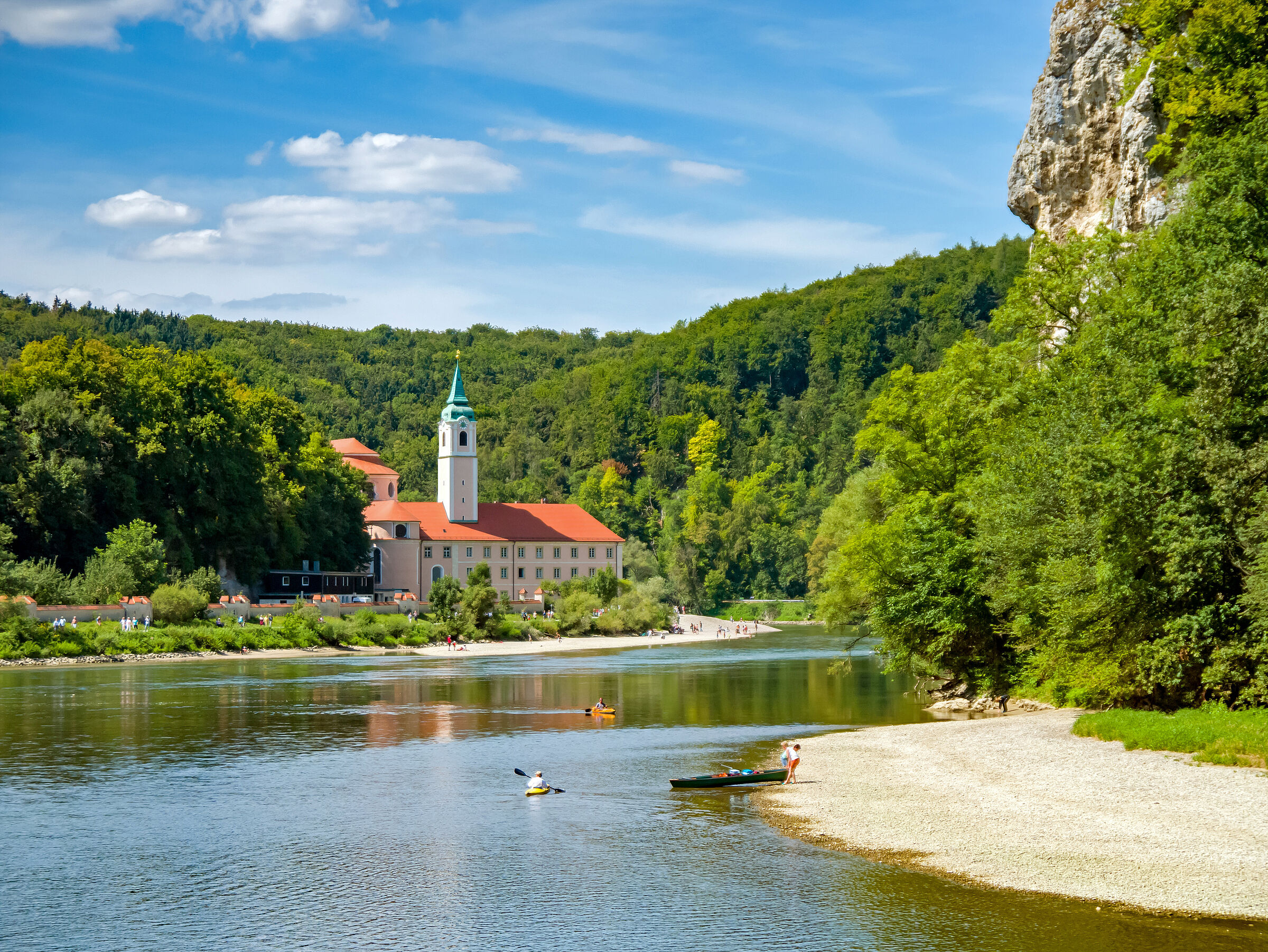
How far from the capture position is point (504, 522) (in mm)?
113375

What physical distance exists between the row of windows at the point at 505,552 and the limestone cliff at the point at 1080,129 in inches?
2990

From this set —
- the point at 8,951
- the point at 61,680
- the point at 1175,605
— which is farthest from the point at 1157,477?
the point at 61,680

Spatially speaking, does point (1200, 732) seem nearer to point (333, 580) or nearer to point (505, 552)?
point (333, 580)

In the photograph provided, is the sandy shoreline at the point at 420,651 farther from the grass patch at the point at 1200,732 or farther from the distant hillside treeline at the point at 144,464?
the grass patch at the point at 1200,732

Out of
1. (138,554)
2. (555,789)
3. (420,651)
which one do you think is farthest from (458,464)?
(555,789)

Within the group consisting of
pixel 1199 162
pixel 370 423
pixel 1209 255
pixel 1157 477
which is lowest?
pixel 1157 477

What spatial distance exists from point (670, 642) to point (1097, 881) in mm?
72255

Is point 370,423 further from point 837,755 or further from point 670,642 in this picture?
point 837,755

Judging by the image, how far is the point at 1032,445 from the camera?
30922 mm

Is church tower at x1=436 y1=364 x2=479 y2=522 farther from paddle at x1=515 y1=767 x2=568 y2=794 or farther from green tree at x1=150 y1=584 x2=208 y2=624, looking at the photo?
paddle at x1=515 y1=767 x2=568 y2=794

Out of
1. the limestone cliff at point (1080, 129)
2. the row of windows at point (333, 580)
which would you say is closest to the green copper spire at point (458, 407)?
the row of windows at point (333, 580)

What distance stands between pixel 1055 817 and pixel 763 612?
335 ft

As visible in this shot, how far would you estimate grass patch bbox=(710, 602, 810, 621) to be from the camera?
121 m

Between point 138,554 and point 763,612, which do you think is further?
point 763,612
